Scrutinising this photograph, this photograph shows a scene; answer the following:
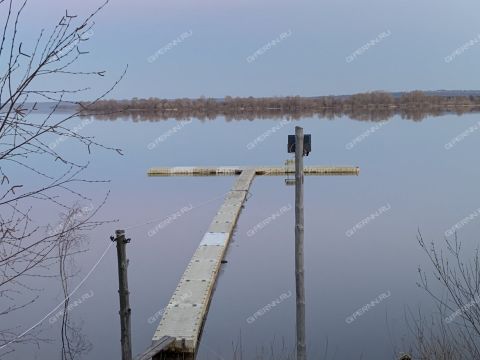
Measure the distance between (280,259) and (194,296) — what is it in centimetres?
353

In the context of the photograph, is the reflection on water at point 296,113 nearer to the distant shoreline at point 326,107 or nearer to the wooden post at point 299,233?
the distant shoreline at point 326,107

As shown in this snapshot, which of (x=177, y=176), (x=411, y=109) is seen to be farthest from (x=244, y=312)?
(x=411, y=109)

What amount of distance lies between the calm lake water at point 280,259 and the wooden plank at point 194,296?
1.41ft

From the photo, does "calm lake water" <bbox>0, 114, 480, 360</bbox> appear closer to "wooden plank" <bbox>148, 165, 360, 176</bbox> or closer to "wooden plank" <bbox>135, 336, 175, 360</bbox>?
"wooden plank" <bbox>148, 165, 360, 176</bbox>

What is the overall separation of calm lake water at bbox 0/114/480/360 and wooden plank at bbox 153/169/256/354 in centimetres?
43

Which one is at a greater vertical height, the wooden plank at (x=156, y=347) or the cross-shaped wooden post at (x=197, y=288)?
the wooden plank at (x=156, y=347)

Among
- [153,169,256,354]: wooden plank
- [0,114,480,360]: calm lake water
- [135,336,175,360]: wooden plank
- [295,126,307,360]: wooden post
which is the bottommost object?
[0,114,480,360]: calm lake water

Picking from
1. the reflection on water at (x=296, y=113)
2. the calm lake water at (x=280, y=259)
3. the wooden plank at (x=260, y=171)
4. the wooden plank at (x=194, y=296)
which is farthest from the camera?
the reflection on water at (x=296, y=113)

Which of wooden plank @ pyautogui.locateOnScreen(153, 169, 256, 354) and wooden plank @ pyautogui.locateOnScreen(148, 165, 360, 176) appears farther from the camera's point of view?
wooden plank @ pyautogui.locateOnScreen(148, 165, 360, 176)

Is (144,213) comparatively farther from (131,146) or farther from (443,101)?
(443,101)

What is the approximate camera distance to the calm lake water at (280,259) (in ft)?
23.7

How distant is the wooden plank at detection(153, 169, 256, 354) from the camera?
19.9 ft

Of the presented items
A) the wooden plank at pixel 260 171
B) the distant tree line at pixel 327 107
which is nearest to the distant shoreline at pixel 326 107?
the distant tree line at pixel 327 107

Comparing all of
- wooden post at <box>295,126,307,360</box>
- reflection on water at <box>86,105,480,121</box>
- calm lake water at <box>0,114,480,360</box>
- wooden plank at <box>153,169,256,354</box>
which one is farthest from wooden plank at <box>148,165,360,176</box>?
reflection on water at <box>86,105,480,121</box>
